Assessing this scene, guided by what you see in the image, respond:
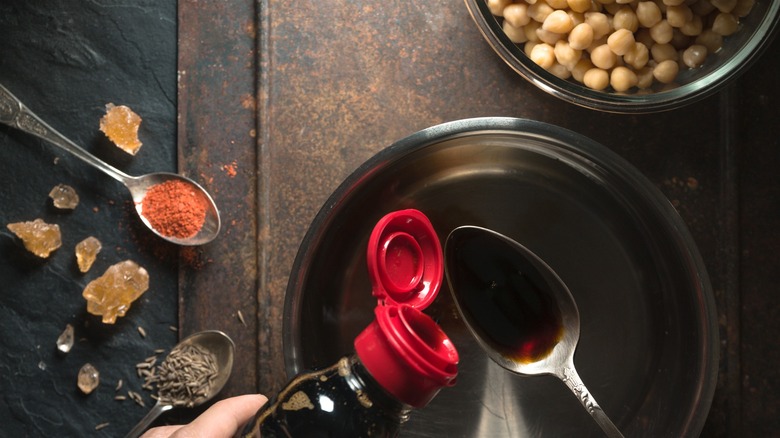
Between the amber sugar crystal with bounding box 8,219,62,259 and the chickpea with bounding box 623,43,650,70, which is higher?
the chickpea with bounding box 623,43,650,70

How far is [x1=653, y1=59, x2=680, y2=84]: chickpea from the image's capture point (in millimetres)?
1130

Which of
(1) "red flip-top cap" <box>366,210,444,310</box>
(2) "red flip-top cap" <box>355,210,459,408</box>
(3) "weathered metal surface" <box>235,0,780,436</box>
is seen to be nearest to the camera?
(2) "red flip-top cap" <box>355,210,459,408</box>

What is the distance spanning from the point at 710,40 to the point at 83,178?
42.0 inches

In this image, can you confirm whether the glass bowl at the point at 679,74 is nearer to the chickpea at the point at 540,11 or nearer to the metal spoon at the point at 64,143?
the chickpea at the point at 540,11

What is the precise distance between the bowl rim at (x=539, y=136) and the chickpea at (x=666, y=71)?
0.62 feet

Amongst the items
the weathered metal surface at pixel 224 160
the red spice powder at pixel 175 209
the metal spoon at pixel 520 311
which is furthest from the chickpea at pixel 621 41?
the red spice powder at pixel 175 209

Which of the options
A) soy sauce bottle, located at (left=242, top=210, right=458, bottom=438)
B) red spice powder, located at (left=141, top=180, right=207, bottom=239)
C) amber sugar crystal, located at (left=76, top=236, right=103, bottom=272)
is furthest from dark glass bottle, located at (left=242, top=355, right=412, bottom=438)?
amber sugar crystal, located at (left=76, top=236, right=103, bottom=272)

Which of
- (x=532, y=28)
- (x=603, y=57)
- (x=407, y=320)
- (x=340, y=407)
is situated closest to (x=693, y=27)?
(x=603, y=57)

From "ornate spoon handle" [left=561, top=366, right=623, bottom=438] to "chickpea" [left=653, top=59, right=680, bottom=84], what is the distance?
461mm

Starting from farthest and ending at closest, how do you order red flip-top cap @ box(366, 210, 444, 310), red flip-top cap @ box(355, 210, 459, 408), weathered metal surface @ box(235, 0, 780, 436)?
weathered metal surface @ box(235, 0, 780, 436)
red flip-top cap @ box(366, 210, 444, 310)
red flip-top cap @ box(355, 210, 459, 408)

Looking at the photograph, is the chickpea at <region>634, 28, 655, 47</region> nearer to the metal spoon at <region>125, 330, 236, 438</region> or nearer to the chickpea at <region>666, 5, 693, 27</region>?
the chickpea at <region>666, 5, 693, 27</region>

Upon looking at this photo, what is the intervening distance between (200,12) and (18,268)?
55cm

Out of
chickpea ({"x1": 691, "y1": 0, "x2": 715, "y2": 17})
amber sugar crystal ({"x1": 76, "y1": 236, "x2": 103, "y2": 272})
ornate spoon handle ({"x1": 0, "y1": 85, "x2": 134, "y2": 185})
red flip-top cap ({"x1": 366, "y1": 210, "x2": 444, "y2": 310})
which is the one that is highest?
chickpea ({"x1": 691, "y1": 0, "x2": 715, "y2": 17})

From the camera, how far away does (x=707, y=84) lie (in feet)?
3.68
